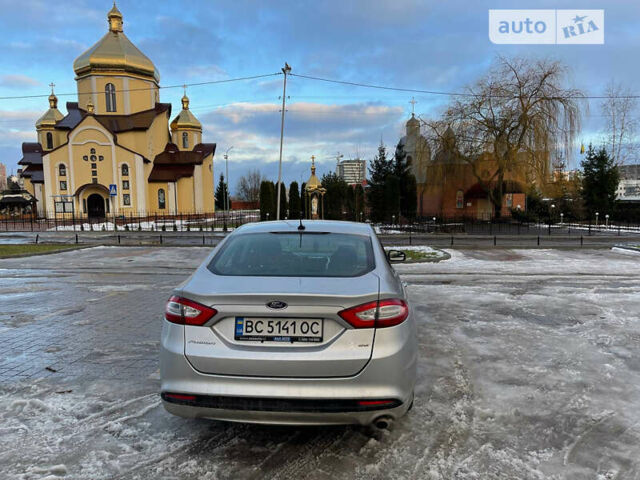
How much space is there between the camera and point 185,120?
173ft

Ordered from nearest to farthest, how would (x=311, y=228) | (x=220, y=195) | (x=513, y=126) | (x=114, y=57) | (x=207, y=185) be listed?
(x=311, y=228) → (x=513, y=126) → (x=114, y=57) → (x=207, y=185) → (x=220, y=195)

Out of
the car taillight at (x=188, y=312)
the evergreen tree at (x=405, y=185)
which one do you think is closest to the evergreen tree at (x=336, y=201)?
the evergreen tree at (x=405, y=185)

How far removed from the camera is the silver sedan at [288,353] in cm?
273

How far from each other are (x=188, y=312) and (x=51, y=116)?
190 ft

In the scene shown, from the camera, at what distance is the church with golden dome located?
43.4 meters

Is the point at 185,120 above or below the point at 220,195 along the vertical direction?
above

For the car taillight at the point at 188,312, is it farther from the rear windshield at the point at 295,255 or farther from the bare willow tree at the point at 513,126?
the bare willow tree at the point at 513,126

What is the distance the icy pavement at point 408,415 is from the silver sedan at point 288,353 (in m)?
0.44

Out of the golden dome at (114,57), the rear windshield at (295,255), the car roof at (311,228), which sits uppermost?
the golden dome at (114,57)

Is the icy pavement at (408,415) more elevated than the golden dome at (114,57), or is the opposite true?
the golden dome at (114,57)

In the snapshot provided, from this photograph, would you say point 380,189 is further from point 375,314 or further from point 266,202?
point 375,314

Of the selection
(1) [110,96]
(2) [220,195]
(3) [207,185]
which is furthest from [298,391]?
(2) [220,195]

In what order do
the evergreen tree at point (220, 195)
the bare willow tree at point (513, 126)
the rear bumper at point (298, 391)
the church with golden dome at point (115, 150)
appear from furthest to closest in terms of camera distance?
the evergreen tree at point (220, 195)
the church with golden dome at point (115, 150)
the bare willow tree at point (513, 126)
the rear bumper at point (298, 391)

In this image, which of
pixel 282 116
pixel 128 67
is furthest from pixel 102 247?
pixel 128 67
